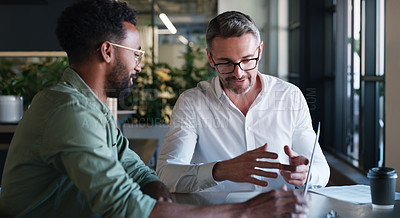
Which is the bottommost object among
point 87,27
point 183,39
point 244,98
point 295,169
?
point 295,169

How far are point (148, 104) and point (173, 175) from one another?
12.4 ft

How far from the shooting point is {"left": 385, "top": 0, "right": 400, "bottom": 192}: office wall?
8.21ft

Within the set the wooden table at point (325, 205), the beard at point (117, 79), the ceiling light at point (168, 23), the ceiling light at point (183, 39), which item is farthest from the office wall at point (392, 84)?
the ceiling light at point (168, 23)

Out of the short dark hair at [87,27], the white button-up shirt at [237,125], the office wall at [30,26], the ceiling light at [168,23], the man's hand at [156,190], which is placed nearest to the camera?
the short dark hair at [87,27]

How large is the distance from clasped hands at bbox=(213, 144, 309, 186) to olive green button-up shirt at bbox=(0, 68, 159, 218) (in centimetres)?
47

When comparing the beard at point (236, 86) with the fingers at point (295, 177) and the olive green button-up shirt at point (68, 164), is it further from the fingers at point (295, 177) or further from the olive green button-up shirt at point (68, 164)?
the olive green button-up shirt at point (68, 164)

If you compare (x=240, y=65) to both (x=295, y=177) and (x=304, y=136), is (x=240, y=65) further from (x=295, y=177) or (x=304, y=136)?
(x=295, y=177)

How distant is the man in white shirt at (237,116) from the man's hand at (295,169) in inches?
8.7

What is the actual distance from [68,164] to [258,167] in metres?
0.69

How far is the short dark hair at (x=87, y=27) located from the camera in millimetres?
1264

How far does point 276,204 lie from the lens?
1045 millimetres

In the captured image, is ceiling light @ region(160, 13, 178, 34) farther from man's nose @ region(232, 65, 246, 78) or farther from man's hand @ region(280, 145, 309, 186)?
man's hand @ region(280, 145, 309, 186)

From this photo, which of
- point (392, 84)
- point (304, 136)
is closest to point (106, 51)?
point (304, 136)

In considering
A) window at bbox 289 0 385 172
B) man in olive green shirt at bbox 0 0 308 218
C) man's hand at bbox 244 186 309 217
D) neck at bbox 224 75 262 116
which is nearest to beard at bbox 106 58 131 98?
man in olive green shirt at bbox 0 0 308 218
